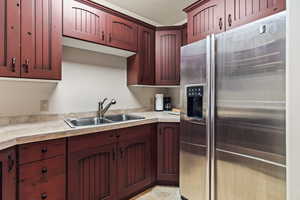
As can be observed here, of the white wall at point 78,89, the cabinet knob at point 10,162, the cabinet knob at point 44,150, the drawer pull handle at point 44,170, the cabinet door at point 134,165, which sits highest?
the white wall at point 78,89

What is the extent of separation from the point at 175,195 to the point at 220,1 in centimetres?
216

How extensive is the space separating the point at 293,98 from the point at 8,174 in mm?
1629

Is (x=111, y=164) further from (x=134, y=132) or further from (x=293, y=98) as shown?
(x=293, y=98)

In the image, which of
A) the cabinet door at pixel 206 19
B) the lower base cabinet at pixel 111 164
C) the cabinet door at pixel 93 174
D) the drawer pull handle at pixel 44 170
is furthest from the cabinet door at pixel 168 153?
the drawer pull handle at pixel 44 170

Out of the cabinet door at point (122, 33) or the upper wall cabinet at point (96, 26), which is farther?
the cabinet door at point (122, 33)

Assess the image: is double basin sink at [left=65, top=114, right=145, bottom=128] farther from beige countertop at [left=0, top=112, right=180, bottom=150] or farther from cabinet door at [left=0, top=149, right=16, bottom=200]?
cabinet door at [left=0, top=149, right=16, bottom=200]

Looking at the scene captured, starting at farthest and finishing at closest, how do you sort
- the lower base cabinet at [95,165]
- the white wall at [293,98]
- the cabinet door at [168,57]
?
the cabinet door at [168,57] < the lower base cabinet at [95,165] < the white wall at [293,98]

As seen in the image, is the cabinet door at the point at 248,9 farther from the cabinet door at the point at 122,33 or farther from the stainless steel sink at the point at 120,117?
the stainless steel sink at the point at 120,117

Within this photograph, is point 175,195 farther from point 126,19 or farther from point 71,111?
point 126,19

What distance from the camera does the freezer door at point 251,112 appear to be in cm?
110

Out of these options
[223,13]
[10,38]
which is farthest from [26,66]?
[223,13]

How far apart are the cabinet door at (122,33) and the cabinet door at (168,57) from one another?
0.44 meters

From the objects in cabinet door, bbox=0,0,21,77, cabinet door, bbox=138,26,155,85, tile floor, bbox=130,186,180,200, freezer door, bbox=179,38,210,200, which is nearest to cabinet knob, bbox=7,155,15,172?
cabinet door, bbox=0,0,21,77

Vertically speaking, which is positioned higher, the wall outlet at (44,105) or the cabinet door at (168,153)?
the wall outlet at (44,105)
